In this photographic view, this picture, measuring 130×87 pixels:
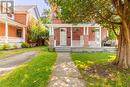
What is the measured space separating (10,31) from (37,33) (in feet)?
24.5

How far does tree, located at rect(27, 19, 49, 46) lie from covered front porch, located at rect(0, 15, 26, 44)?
236 cm

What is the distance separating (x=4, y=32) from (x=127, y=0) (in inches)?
912

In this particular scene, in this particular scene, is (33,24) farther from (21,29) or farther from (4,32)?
(4,32)

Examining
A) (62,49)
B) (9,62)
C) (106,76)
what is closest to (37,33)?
(62,49)

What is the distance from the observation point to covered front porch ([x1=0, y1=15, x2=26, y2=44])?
100.0ft

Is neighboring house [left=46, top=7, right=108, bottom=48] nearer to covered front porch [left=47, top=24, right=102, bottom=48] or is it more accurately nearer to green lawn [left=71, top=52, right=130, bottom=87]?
covered front porch [left=47, top=24, right=102, bottom=48]

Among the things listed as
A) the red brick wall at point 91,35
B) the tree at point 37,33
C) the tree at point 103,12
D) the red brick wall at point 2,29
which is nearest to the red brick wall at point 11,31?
the red brick wall at point 2,29

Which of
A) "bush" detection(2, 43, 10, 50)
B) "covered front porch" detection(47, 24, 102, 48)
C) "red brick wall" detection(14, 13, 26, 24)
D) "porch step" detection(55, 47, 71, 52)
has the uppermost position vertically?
"red brick wall" detection(14, 13, 26, 24)

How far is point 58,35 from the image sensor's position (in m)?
30.7

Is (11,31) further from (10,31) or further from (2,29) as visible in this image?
(2,29)

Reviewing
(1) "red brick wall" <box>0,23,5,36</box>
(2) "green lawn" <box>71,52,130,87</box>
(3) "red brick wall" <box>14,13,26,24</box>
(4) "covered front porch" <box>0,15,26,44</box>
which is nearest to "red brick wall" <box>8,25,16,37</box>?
(4) "covered front porch" <box>0,15,26,44</box>

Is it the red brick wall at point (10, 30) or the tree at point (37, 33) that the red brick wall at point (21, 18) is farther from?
the tree at point (37, 33)

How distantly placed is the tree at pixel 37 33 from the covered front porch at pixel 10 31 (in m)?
2.36

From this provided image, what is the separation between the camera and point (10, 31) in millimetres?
35906
